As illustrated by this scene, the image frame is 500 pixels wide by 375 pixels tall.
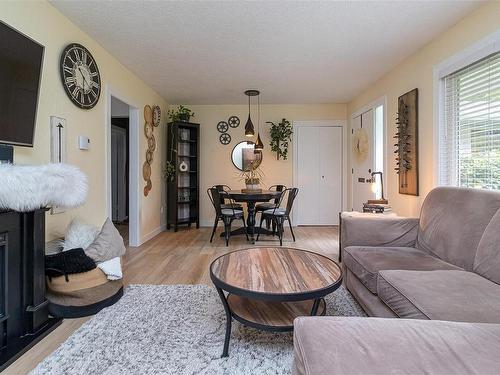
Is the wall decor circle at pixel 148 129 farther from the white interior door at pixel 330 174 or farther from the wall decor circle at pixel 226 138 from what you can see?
the white interior door at pixel 330 174

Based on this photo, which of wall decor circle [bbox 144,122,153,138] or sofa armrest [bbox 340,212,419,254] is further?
wall decor circle [bbox 144,122,153,138]

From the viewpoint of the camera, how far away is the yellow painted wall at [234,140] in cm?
577

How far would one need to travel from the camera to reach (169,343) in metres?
1.77

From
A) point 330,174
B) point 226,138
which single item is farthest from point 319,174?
point 226,138

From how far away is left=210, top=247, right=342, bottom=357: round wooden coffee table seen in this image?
4.99 ft

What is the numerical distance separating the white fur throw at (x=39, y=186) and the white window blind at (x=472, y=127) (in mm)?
3071

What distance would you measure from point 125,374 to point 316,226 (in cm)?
469

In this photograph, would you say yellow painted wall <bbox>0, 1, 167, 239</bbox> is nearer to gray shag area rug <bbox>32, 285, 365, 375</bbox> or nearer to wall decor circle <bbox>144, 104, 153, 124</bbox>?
wall decor circle <bbox>144, 104, 153, 124</bbox>

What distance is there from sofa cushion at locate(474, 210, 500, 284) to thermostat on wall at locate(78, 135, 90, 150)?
3274 mm

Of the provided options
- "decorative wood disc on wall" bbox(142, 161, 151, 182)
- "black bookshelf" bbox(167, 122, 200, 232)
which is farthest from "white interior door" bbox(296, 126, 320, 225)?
"decorative wood disc on wall" bbox(142, 161, 151, 182)

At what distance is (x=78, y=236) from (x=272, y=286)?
5.58ft

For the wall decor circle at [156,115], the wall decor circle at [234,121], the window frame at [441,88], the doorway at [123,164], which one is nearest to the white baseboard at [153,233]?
the doorway at [123,164]

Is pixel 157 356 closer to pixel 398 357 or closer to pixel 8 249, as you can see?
pixel 8 249

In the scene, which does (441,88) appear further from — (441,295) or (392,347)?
(392,347)
